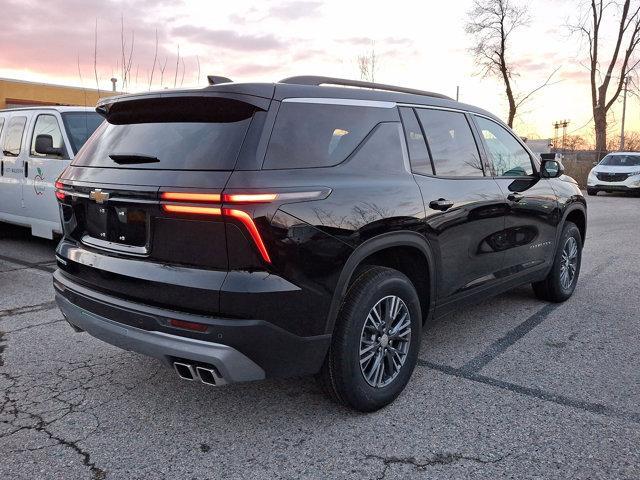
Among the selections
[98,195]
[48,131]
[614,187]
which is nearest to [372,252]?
[98,195]

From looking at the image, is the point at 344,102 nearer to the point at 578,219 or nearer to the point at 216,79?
the point at 216,79

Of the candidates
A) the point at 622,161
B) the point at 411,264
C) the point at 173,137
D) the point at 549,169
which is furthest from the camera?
the point at 622,161

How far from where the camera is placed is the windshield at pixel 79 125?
711 centimetres

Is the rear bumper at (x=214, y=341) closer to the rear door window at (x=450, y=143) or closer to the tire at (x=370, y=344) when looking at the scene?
the tire at (x=370, y=344)

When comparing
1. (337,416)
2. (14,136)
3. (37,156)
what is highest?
(14,136)

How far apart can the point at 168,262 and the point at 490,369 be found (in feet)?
7.73

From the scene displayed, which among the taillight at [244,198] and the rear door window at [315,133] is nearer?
the taillight at [244,198]

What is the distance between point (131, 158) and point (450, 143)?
2144 millimetres

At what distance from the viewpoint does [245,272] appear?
2639 mm

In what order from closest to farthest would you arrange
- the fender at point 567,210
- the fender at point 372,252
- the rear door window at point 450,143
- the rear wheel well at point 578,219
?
the fender at point 372,252, the rear door window at point 450,143, the fender at point 567,210, the rear wheel well at point 578,219

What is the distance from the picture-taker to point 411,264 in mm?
3621

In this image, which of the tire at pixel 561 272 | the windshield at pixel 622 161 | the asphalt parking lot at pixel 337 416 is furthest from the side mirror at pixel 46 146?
the windshield at pixel 622 161

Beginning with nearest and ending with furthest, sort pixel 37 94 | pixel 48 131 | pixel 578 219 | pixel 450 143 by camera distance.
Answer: pixel 450 143, pixel 578 219, pixel 48 131, pixel 37 94

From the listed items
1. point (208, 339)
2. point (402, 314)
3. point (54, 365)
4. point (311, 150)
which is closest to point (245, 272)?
point (208, 339)
